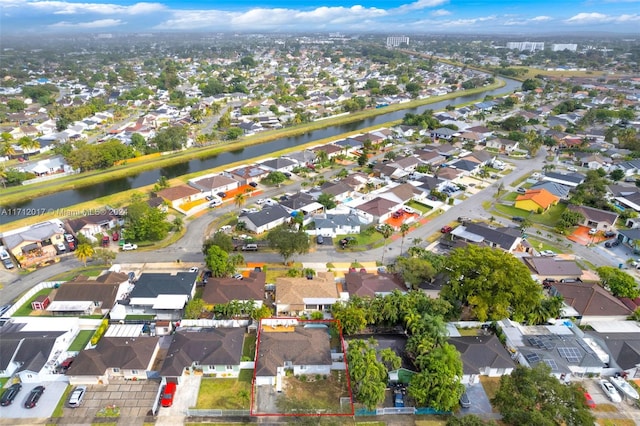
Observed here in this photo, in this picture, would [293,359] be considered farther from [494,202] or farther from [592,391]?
[494,202]

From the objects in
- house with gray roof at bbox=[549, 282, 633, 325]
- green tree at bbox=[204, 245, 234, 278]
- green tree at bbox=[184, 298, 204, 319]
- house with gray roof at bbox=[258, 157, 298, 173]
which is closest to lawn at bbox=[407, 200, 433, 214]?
house with gray roof at bbox=[549, 282, 633, 325]

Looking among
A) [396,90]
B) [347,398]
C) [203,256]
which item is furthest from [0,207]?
[396,90]

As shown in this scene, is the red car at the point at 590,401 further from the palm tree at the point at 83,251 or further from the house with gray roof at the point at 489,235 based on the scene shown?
the palm tree at the point at 83,251

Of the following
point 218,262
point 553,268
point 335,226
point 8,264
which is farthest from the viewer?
Answer: point 335,226

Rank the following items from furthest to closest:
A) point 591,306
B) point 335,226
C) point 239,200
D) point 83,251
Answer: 1. point 239,200
2. point 335,226
3. point 83,251
4. point 591,306

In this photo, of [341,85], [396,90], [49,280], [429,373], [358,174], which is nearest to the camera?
[429,373]

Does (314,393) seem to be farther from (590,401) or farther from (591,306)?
(591,306)

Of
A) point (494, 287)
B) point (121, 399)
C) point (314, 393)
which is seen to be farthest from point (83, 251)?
point (494, 287)
